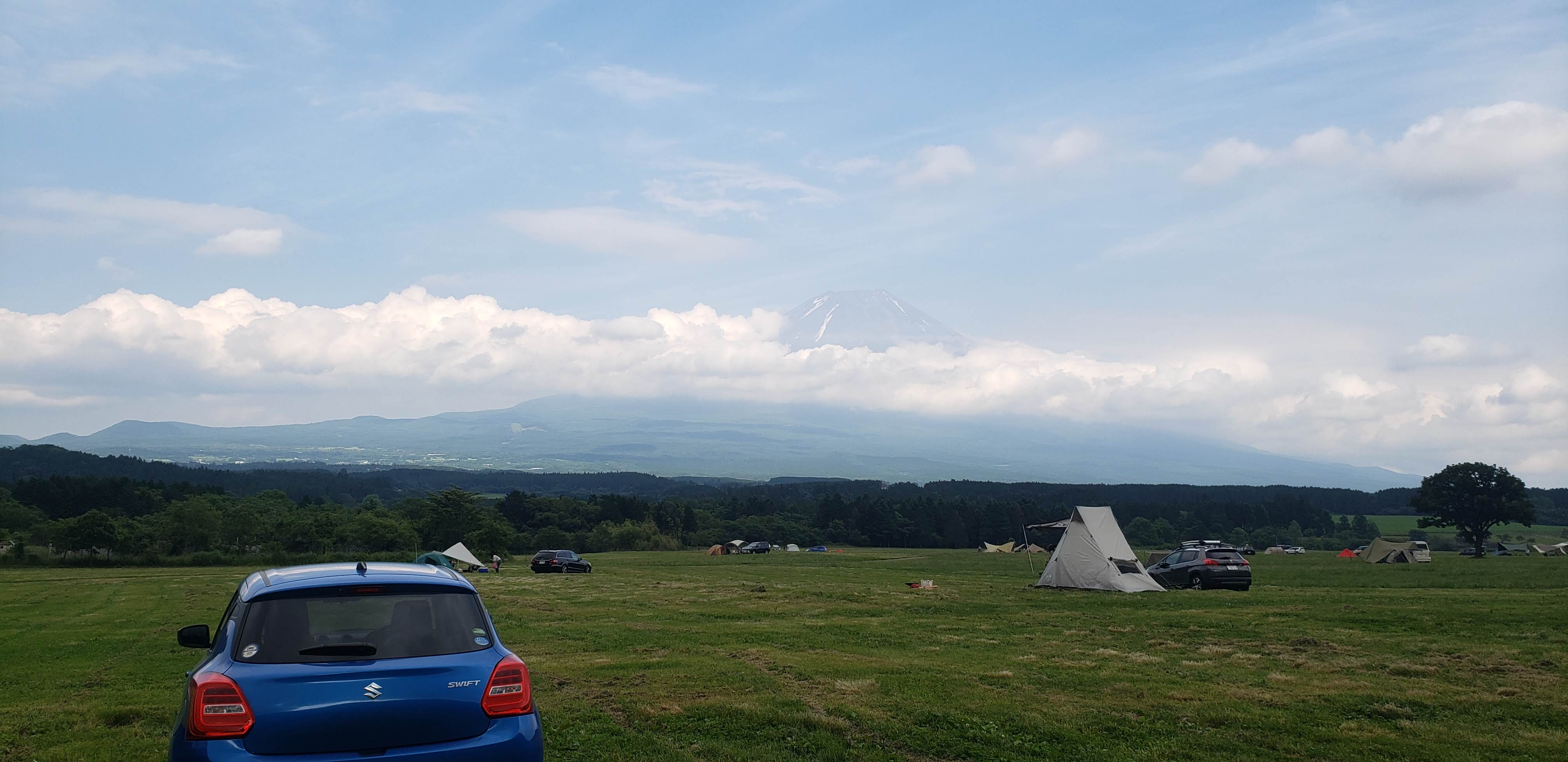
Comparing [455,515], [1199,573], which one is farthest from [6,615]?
[455,515]

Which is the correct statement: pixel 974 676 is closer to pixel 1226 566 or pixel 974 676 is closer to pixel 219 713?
pixel 219 713

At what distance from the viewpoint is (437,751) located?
5.25m

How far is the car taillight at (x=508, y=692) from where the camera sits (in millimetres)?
5586

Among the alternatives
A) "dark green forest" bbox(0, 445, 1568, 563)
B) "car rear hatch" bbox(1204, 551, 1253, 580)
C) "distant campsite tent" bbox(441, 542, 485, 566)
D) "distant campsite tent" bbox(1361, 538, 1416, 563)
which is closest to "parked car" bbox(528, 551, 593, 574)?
"distant campsite tent" bbox(441, 542, 485, 566)

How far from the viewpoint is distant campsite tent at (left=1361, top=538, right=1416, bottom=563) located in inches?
1984

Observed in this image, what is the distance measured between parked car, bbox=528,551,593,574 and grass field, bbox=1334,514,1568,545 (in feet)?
313

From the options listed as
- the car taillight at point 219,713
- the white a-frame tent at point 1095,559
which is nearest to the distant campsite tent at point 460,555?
the white a-frame tent at point 1095,559

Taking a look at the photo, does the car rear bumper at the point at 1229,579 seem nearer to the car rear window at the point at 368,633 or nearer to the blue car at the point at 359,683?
the blue car at the point at 359,683

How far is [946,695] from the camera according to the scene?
33.7 feet

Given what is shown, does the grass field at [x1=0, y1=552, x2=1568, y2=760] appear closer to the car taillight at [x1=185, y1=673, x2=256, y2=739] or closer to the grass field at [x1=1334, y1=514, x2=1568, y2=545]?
the car taillight at [x1=185, y1=673, x2=256, y2=739]

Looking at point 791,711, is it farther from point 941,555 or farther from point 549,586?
point 941,555

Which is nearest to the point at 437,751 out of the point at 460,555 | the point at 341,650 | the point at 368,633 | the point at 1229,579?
the point at 341,650

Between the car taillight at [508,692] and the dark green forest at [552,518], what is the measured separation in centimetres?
6877

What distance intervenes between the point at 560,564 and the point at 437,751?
46.2 metres
